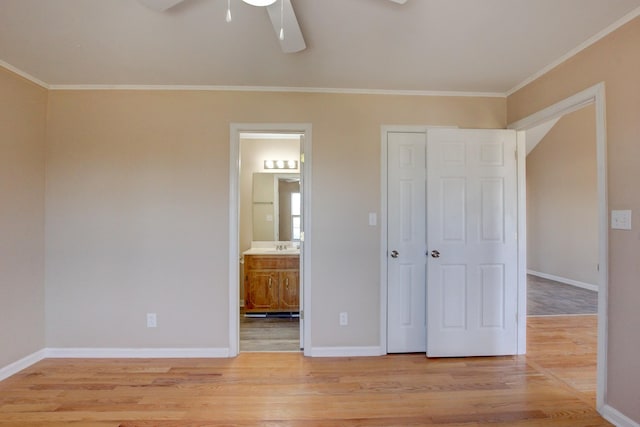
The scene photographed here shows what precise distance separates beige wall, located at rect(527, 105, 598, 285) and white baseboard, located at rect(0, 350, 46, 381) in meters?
7.50

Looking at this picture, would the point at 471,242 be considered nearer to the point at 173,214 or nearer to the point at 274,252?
the point at 274,252

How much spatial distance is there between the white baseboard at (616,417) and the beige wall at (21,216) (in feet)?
14.2

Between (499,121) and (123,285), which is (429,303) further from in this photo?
(123,285)

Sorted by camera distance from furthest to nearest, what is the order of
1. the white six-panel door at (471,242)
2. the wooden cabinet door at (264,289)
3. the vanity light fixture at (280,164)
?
1. the vanity light fixture at (280,164)
2. the wooden cabinet door at (264,289)
3. the white six-panel door at (471,242)

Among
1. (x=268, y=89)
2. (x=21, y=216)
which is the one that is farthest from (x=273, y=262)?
(x=21, y=216)

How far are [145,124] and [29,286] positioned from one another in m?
1.70

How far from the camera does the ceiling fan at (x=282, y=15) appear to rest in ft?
4.85

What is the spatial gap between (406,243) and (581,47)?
6.22 ft

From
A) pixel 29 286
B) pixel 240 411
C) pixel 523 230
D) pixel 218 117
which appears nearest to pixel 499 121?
pixel 523 230

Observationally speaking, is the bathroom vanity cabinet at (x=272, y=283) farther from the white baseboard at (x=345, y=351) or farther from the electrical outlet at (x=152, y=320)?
the electrical outlet at (x=152, y=320)

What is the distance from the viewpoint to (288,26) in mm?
1688

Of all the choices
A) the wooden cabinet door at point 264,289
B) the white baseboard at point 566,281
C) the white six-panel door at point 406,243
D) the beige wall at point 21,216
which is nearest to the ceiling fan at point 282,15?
the white six-panel door at point 406,243

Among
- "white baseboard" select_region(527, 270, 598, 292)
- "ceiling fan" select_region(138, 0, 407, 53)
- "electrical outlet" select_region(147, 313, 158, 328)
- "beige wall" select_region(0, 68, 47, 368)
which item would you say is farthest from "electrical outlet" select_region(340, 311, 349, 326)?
"white baseboard" select_region(527, 270, 598, 292)

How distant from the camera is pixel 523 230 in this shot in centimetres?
279
